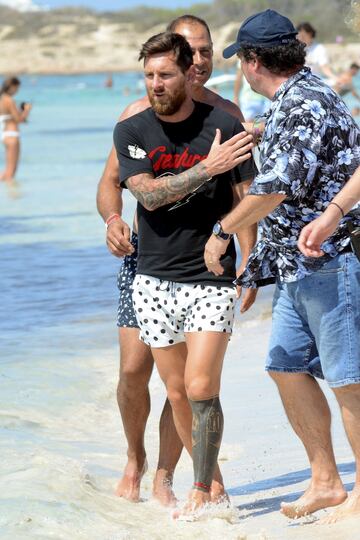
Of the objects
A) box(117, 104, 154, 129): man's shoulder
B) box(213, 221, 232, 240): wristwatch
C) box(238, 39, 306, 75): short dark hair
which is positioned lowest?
box(213, 221, 232, 240): wristwatch

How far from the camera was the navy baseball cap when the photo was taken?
430 centimetres

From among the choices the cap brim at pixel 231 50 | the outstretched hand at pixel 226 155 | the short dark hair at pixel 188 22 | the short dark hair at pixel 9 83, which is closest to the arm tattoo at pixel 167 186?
the outstretched hand at pixel 226 155

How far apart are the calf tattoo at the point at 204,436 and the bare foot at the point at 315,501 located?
34cm

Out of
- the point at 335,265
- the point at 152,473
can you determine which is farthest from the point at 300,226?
the point at 152,473

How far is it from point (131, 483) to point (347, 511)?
3.59ft

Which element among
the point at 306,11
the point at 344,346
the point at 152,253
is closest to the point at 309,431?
the point at 344,346

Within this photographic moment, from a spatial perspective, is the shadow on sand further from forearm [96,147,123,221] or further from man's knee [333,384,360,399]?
forearm [96,147,123,221]

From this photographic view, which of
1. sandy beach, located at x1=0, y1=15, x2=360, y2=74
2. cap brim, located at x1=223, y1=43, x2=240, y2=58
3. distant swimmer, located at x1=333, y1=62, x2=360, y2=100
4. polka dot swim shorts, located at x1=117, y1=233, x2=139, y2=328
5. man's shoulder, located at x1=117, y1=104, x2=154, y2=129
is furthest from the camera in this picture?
sandy beach, located at x1=0, y1=15, x2=360, y2=74

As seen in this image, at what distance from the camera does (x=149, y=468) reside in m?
5.80

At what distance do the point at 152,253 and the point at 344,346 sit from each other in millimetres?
834

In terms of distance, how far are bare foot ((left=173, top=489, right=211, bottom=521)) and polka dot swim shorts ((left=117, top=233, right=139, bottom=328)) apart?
2.54 feet

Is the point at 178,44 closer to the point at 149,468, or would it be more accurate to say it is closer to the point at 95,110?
the point at 149,468

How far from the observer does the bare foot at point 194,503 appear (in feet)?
15.0

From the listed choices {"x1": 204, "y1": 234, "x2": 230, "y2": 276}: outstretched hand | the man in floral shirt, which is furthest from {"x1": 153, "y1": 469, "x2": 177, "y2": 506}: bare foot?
{"x1": 204, "y1": 234, "x2": 230, "y2": 276}: outstretched hand
